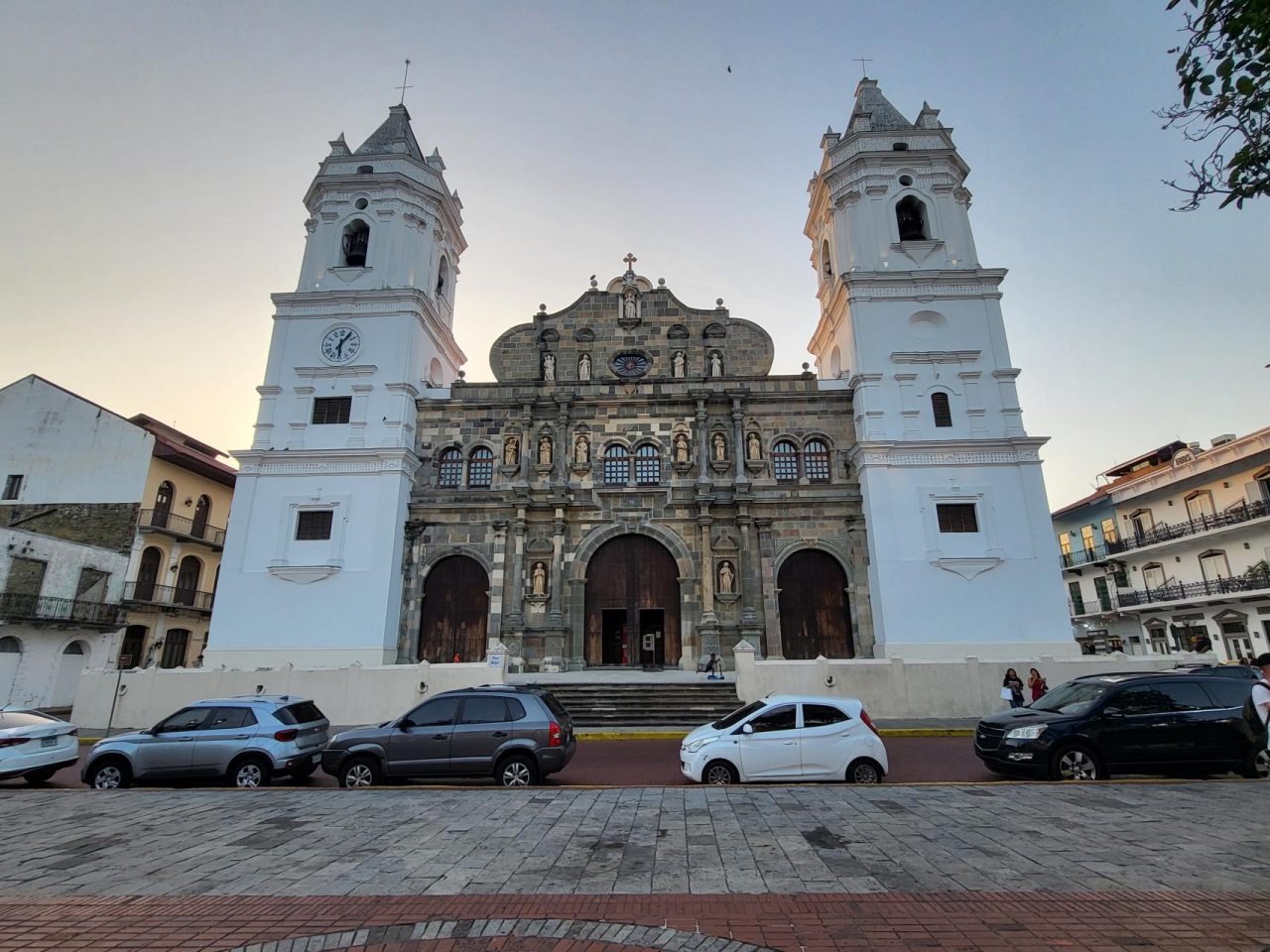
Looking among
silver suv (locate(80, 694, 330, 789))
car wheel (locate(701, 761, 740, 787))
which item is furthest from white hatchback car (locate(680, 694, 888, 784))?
silver suv (locate(80, 694, 330, 789))

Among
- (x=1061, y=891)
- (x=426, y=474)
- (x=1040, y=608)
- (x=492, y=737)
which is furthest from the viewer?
(x=426, y=474)

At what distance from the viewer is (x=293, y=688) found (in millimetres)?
18109

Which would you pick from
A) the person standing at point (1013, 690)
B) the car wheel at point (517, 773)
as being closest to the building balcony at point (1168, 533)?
the person standing at point (1013, 690)

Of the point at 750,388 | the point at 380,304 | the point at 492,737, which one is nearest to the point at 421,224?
the point at 380,304

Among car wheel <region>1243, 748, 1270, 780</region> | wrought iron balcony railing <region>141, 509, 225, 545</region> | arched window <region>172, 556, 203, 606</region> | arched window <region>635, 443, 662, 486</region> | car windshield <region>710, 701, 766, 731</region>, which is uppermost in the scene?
arched window <region>635, 443, 662, 486</region>

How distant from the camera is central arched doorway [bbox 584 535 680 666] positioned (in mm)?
23406

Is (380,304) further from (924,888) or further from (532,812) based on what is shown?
(924,888)

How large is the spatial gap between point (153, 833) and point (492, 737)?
4338 mm

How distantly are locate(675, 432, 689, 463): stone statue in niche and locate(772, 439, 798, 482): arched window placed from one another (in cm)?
346

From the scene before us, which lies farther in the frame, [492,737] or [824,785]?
[492,737]

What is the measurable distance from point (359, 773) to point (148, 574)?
85.6ft

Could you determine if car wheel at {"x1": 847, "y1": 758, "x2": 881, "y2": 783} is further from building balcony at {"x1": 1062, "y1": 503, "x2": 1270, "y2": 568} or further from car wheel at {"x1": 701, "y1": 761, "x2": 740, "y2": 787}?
building balcony at {"x1": 1062, "y1": 503, "x2": 1270, "y2": 568}

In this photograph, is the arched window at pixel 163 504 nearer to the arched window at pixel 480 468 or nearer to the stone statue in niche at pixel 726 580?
the arched window at pixel 480 468

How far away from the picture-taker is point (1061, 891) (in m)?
5.04
